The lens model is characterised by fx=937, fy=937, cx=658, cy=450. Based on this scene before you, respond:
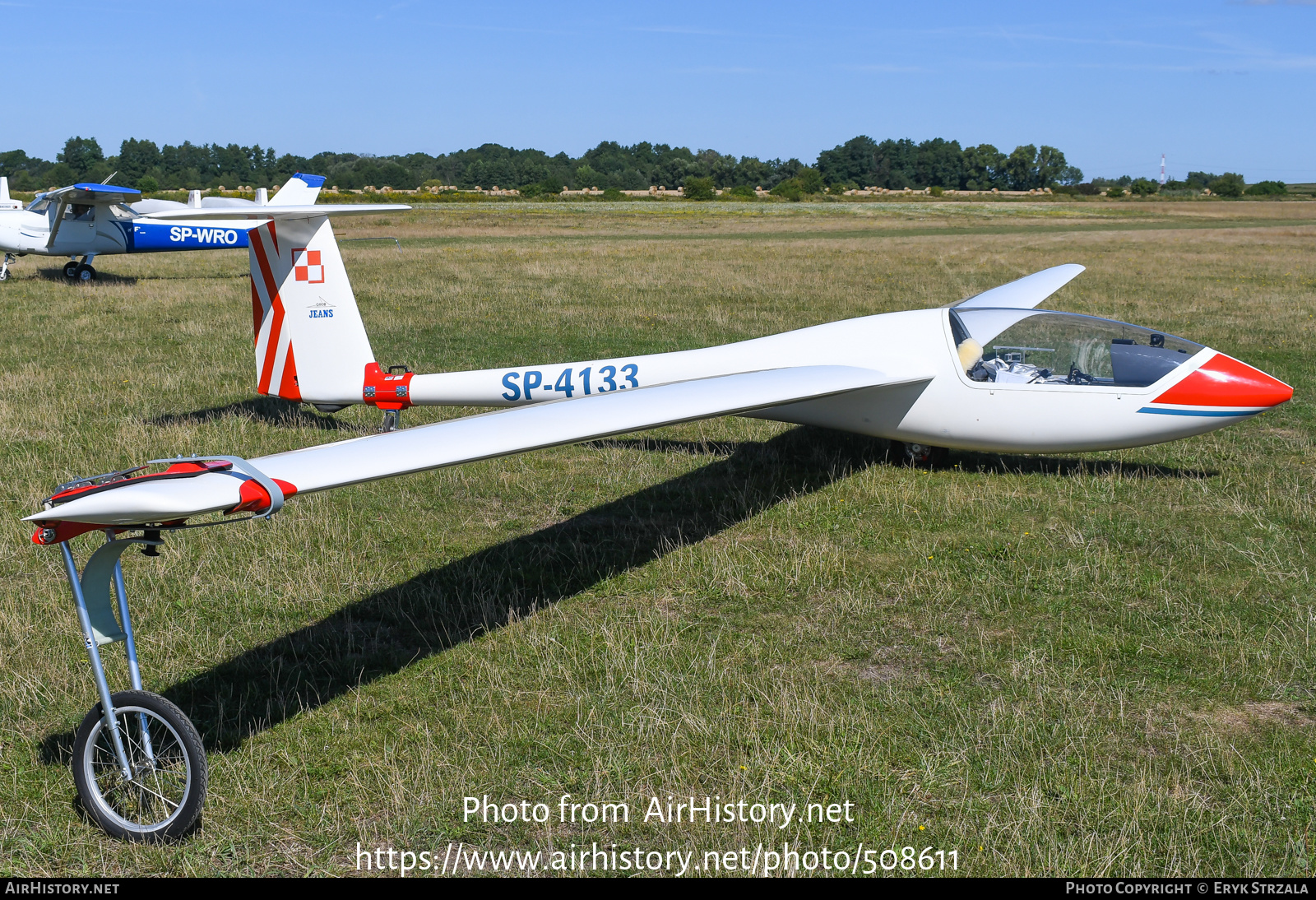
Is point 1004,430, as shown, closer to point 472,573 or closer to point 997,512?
point 997,512

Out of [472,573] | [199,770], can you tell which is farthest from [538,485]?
[199,770]

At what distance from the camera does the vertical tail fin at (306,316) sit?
9578 millimetres

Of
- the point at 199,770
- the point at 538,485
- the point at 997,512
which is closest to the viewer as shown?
the point at 199,770

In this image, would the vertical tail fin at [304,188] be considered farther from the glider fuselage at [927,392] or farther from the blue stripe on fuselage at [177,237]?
the glider fuselage at [927,392]

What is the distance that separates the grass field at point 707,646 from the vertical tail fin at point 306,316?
3.07ft

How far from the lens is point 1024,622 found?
6109mm

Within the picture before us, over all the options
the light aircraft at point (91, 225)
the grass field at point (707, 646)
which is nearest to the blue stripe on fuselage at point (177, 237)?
the light aircraft at point (91, 225)

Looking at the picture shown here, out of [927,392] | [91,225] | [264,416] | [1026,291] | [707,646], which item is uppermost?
[91,225]

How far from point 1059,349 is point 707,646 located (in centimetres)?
504

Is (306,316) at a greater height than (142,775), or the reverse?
(306,316)

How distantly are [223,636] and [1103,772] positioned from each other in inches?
200

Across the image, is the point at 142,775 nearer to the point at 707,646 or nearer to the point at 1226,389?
the point at 707,646

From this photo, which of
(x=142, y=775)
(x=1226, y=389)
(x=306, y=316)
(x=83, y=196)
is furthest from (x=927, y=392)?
(x=83, y=196)

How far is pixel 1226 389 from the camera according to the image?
8164mm
